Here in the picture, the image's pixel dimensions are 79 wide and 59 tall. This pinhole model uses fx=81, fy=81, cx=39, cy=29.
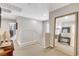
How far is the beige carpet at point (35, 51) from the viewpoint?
4.68ft

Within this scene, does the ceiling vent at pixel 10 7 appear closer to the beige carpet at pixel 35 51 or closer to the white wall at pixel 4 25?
the white wall at pixel 4 25

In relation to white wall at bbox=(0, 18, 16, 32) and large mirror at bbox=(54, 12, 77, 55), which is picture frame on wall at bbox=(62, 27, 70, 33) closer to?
large mirror at bbox=(54, 12, 77, 55)

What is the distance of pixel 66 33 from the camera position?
1391mm

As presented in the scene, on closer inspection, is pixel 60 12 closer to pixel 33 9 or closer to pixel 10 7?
pixel 33 9

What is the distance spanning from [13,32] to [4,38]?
0.63ft

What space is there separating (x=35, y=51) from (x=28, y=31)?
389 millimetres

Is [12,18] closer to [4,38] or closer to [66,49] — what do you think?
[4,38]

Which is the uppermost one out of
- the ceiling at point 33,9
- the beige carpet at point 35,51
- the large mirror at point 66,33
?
the ceiling at point 33,9

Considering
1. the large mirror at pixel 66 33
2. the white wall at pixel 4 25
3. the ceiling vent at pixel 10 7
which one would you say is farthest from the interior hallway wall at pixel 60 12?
the white wall at pixel 4 25

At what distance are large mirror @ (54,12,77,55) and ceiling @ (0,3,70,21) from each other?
22 centimetres

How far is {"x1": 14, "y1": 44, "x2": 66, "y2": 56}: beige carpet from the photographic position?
143 centimetres

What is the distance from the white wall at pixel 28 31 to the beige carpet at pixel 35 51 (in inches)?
3.4

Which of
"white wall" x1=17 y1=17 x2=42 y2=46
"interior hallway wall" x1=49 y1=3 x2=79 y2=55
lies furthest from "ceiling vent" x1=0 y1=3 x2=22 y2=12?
"interior hallway wall" x1=49 y1=3 x2=79 y2=55

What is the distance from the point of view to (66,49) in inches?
54.2
